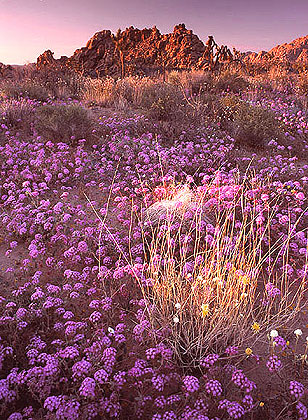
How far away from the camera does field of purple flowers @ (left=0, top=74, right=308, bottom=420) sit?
2.58 meters

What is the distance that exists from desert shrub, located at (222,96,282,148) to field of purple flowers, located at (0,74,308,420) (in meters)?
0.31

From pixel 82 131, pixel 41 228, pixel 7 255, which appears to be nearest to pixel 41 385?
pixel 7 255

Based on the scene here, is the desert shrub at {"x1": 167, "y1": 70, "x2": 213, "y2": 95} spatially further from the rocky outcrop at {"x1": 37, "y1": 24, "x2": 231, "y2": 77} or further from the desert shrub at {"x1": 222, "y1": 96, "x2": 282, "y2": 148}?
the rocky outcrop at {"x1": 37, "y1": 24, "x2": 231, "y2": 77}

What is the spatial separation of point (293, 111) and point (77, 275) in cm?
1048

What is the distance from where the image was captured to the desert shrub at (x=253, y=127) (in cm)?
879

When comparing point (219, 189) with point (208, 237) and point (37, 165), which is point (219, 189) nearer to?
point (208, 237)

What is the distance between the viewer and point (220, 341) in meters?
3.12

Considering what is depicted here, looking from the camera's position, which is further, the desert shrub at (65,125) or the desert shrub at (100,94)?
the desert shrub at (100,94)

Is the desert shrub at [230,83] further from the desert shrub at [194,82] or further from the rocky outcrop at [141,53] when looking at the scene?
the rocky outcrop at [141,53]

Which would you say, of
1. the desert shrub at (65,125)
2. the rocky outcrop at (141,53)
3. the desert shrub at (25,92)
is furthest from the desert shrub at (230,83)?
the rocky outcrop at (141,53)

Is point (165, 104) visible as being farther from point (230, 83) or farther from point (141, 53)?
point (141, 53)

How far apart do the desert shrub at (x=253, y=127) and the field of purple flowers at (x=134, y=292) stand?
1.02ft

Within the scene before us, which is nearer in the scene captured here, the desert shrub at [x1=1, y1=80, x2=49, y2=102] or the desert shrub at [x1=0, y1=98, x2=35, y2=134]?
the desert shrub at [x1=0, y1=98, x2=35, y2=134]

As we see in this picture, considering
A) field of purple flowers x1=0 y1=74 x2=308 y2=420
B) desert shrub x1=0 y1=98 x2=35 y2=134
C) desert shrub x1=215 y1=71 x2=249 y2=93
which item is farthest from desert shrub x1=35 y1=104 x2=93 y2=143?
desert shrub x1=215 y1=71 x2=249 y2=93
